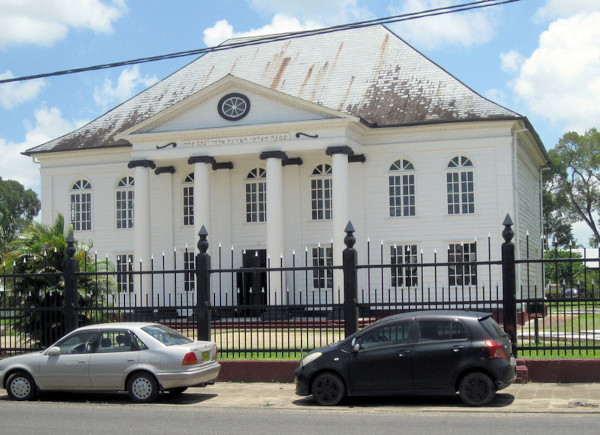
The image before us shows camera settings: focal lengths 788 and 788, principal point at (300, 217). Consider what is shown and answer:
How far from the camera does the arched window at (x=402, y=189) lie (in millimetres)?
31422

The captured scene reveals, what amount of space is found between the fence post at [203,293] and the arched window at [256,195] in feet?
56.4

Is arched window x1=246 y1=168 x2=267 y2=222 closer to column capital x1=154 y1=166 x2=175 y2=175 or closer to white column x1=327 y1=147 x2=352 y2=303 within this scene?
column capital x1=154 y1=166 x2=175 y2=175

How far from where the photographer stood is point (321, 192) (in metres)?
32.8

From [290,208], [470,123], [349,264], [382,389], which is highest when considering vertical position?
[470,123]


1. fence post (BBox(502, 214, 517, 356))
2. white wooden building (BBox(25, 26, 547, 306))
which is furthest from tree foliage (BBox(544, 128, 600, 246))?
fence post (BBox(502, 214, 517, 356))

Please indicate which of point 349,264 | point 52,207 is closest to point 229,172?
point 52,207

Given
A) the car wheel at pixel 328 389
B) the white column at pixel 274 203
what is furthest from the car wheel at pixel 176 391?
the white column at pixel 274 203

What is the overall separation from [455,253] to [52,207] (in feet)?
59.7

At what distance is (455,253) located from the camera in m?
30.9

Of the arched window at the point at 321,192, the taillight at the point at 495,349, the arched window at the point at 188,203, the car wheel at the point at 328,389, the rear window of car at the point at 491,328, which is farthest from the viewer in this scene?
the arched window at the point at 188,203

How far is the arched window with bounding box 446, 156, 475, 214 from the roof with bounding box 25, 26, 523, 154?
185 cm

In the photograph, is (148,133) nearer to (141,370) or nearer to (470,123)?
(470,123)

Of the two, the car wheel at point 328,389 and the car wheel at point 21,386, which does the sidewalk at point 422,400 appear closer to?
the car wheel at point 328,389

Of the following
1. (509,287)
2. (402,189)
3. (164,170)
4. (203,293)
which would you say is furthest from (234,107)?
(509,287)
